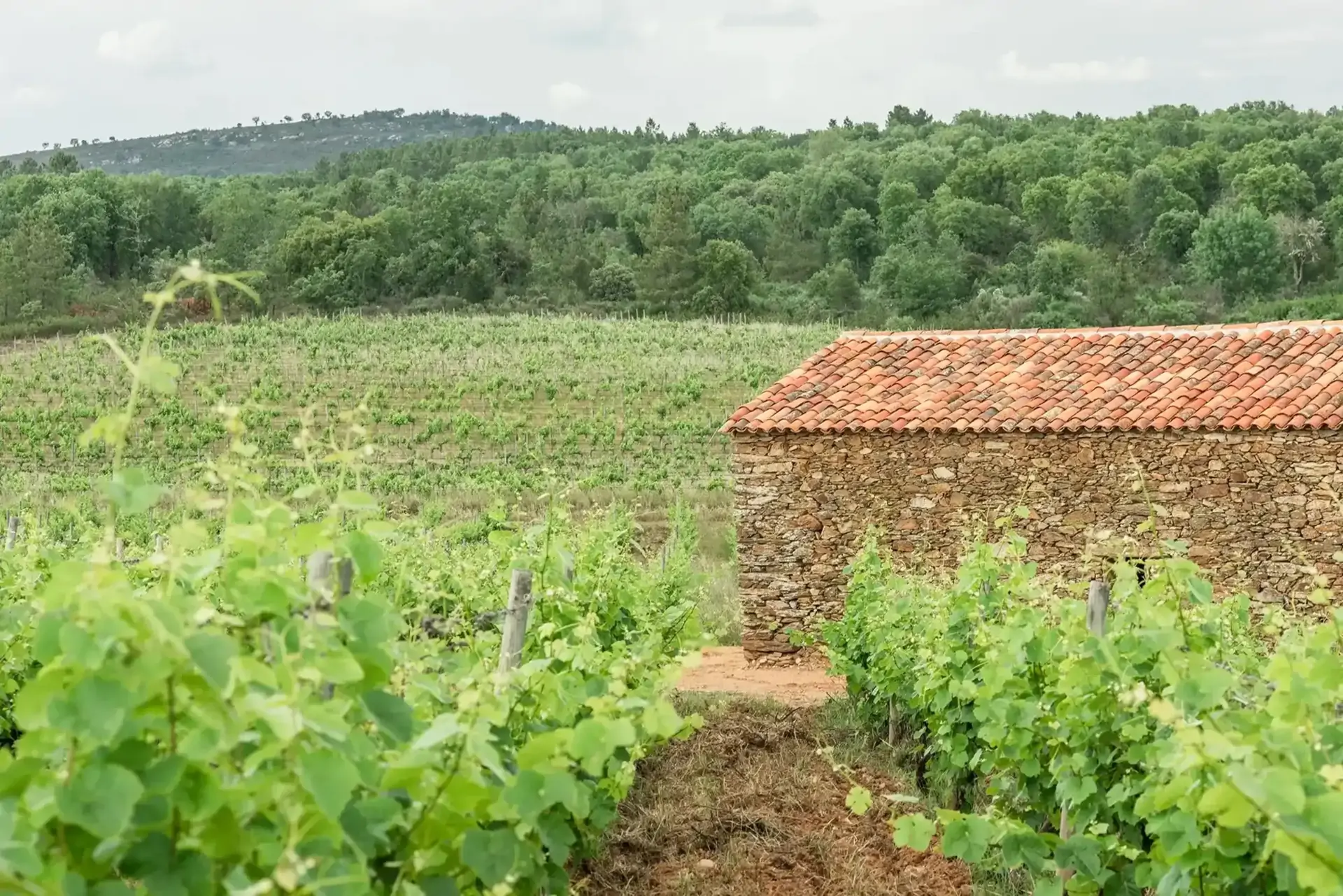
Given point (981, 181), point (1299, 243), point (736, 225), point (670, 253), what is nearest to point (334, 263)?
point (670, 253)

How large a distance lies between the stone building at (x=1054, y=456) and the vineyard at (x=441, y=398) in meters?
9.72

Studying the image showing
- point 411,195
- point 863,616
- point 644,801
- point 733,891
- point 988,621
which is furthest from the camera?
point 411,195

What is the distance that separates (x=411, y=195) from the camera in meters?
70.9

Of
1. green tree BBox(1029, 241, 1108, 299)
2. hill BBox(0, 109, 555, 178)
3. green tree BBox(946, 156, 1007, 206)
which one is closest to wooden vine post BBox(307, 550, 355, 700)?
green tree BBox(1029, 241, 1108, 299)

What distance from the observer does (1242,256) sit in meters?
51.4

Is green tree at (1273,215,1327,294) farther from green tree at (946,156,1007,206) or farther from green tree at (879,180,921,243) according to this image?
green tree at (879,180,921,243)

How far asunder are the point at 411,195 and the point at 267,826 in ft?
234

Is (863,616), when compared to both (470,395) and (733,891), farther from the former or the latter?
(470,395)

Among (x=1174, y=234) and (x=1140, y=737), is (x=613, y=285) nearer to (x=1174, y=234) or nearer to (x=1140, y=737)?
(x=1174, y=234)

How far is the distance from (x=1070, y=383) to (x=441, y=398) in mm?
22200

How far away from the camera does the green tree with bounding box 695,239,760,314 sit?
57281 millimetres

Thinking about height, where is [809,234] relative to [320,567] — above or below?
above

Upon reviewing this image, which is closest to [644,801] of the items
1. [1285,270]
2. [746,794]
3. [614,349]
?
[746,794]

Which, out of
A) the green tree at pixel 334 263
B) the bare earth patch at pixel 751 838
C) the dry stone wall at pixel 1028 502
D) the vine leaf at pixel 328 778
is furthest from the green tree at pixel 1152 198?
the vine leaf at pixel 328 778
